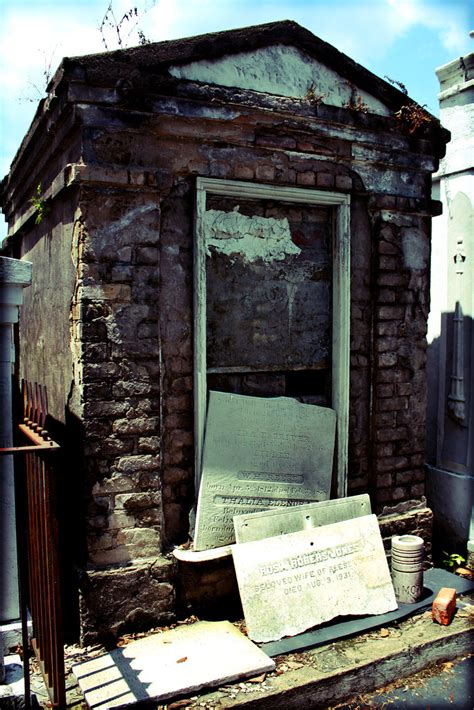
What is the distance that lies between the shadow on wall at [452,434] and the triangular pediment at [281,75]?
217 centimetres

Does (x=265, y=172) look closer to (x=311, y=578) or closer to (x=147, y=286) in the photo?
(x=147, y=286)

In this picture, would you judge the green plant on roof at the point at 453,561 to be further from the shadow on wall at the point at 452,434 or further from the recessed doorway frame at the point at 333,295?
the recessed doorway frame at the point at 333,295

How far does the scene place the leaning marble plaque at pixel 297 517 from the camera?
4281 millimetres

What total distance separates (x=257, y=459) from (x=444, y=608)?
1679 millimetres

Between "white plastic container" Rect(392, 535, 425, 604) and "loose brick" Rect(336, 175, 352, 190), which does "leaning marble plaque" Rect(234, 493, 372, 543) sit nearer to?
"white plastic container" Rect(392, 535, 425, 604)

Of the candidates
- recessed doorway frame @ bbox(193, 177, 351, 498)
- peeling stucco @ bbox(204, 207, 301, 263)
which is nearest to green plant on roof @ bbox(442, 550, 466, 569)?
recessed doorway frame @ bbox(193, 177, 351, 498)

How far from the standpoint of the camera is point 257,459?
14.8 feet

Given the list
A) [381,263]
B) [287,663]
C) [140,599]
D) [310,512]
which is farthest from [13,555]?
[381,263]

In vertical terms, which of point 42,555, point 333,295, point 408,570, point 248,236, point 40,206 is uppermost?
point 40,206

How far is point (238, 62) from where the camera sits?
14.4ft

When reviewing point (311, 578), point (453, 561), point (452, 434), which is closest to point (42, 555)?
point (311, 578)

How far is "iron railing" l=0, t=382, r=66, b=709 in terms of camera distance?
2883 mm

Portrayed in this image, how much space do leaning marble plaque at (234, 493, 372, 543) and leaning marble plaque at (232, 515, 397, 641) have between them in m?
0.06

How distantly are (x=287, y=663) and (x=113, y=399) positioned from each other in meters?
1.99
